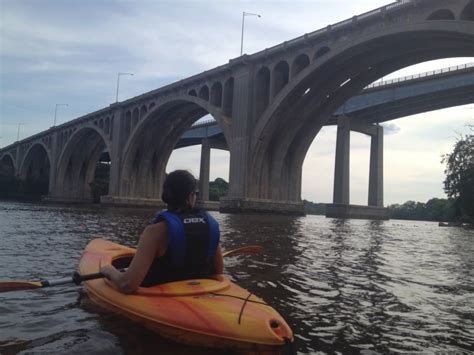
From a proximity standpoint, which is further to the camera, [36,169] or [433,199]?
[36,169]

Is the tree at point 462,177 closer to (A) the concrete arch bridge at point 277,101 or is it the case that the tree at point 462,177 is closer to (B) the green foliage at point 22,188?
(A) the concrete arch bridge at point 277,101

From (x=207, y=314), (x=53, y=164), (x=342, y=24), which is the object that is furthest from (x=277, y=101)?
(x=53, y=164)

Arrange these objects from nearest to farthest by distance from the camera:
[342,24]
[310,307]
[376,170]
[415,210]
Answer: [310,307]
[342,24]
[376,170]
[415,210]

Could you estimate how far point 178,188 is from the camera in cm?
377

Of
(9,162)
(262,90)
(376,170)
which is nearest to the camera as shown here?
(262,90)

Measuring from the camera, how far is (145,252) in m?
3.67

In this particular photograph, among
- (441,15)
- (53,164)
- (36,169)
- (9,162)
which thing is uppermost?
(441,15)

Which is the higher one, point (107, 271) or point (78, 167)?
point (78, 167)

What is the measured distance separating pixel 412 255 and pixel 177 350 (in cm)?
916

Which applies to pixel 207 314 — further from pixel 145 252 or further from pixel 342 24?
pixel 342 24

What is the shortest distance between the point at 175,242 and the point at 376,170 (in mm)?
48886

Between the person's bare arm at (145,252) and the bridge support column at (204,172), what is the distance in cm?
5872

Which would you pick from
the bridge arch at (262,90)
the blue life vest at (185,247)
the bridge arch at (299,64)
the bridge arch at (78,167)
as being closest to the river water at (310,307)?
the blue life vest at (185,247)

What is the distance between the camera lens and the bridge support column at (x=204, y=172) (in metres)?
63.2
